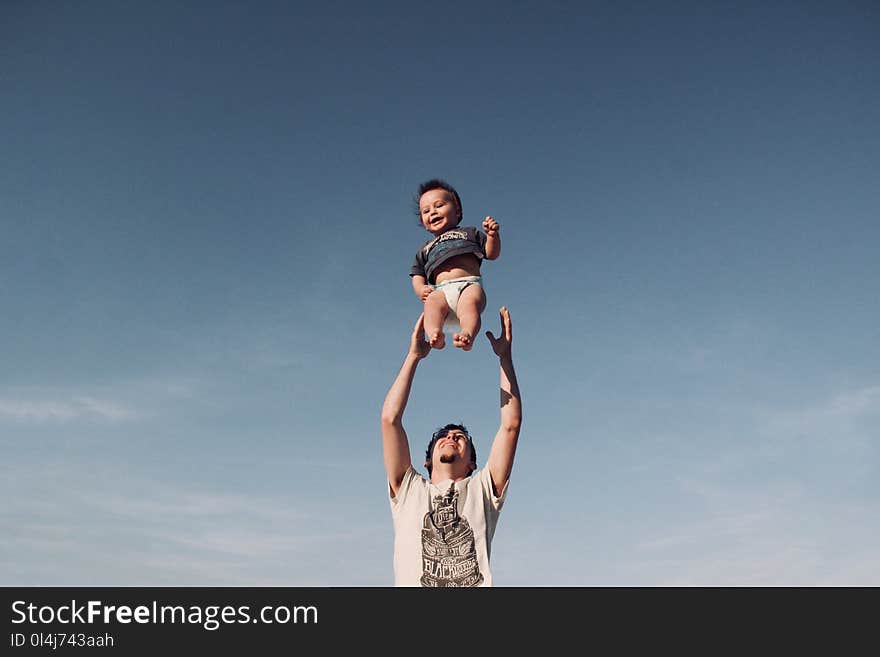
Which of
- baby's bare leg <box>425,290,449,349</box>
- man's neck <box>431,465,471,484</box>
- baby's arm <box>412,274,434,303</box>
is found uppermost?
baby's arm <box>412,274,434,303</box>

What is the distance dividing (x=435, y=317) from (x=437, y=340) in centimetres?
30

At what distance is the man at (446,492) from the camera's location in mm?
6223

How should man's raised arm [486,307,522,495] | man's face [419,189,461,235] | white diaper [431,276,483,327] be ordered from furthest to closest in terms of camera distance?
1. man's face [419,189,461,235]
2. white diaper [431,276,483,327]
3. man's raised arm [486,307,522,495]

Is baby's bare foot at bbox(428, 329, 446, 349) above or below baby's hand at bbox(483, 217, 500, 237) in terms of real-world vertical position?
below

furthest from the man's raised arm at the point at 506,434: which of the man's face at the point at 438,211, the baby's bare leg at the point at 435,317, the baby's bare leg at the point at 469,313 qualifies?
the man's face at the point at 438,211

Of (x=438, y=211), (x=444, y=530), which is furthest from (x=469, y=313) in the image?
(x=444, y=530)

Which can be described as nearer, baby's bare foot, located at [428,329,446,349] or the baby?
baby's bare foot, located at [428,329,446,349]

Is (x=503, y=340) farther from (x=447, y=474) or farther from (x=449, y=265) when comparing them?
(x=447, y=474)

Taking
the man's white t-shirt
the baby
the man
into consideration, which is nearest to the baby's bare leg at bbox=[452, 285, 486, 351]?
the baby

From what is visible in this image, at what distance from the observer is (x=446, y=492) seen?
6621 millimetres

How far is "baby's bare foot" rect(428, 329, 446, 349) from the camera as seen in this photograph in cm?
645

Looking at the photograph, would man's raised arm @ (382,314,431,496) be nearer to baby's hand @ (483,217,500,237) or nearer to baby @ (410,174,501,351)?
baby @ (410,174,501,351)
